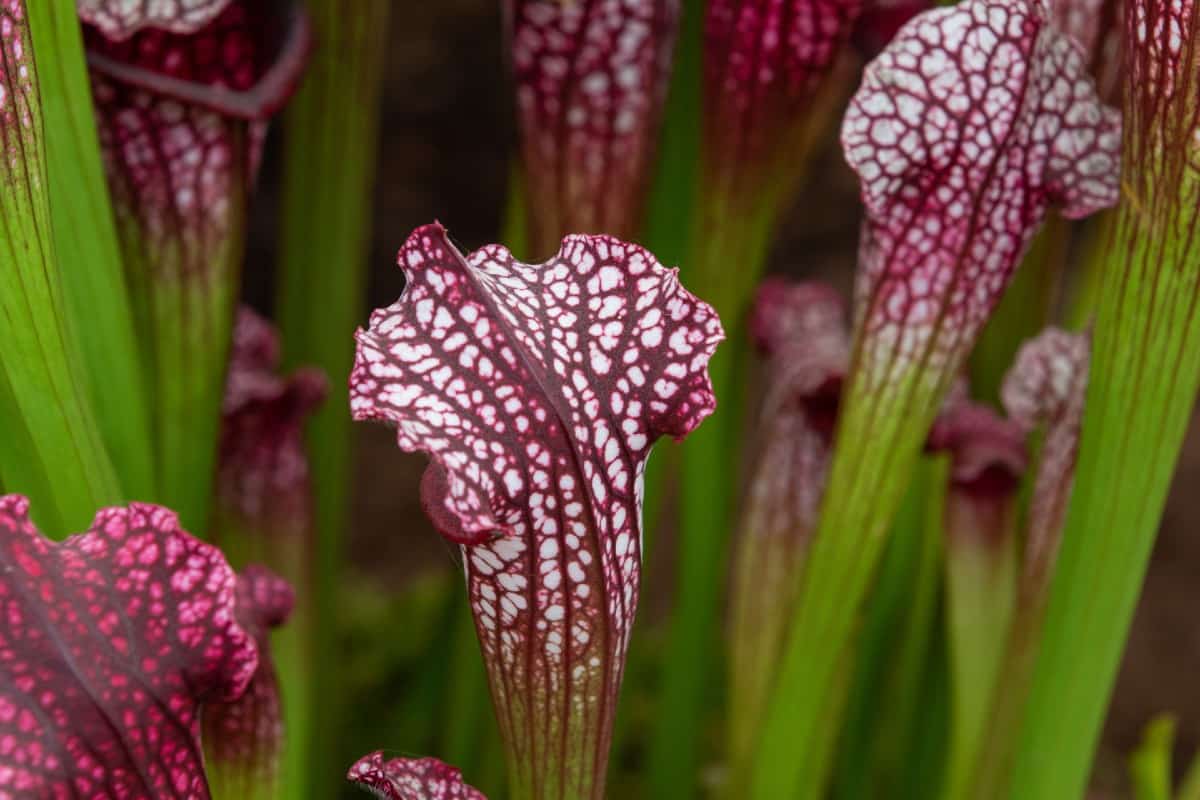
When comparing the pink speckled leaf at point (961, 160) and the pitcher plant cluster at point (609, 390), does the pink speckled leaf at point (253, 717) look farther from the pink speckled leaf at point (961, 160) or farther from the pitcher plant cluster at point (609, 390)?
the pink speckled leaf at point (961, 160)

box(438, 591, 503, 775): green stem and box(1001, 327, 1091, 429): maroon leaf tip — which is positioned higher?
box(1001, 327, 1091, 429): maroon leaf tip

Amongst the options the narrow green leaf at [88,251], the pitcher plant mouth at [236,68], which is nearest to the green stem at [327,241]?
the pitcher plant mouth at [236,68]

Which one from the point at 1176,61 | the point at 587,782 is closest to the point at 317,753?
the point at 587,782

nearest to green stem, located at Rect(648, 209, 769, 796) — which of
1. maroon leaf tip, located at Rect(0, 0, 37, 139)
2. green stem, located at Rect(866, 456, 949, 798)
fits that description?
green stem, located at Rect(866, 456, 949, 798)

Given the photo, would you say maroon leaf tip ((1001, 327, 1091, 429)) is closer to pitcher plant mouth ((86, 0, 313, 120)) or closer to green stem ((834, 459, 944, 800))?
green stem ((834, 459, 944, 800))

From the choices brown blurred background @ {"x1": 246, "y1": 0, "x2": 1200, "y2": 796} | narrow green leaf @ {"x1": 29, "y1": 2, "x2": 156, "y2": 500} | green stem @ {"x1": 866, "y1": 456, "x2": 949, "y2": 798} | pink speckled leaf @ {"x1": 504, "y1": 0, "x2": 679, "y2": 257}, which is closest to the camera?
narrow green leaf @ {"x1": 29, "y1": 2, "x2": 156, "y2": 500}

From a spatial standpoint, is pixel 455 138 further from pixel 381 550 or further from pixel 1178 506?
pixel 1178 506
